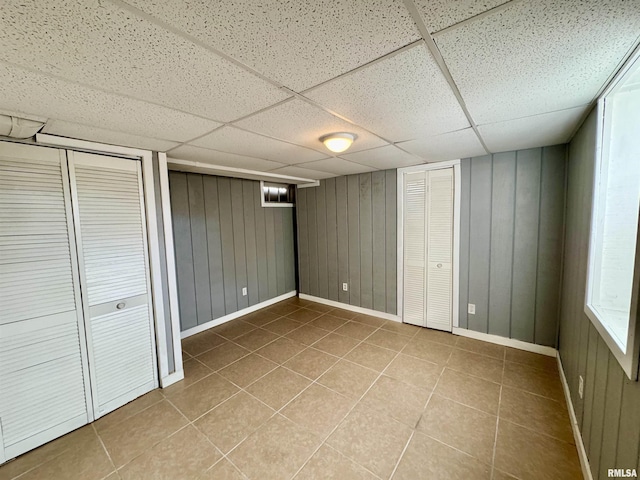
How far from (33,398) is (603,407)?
3.51 metres

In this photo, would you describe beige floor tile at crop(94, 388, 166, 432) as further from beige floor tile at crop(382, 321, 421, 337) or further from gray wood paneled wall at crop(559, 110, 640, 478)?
gray wood paneled wall at crop(559, 110, 640, 478)

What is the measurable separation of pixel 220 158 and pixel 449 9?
2.44 m

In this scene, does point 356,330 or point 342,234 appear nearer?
point 356,330

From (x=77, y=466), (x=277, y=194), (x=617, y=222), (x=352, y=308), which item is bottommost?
(x=77, y=466)

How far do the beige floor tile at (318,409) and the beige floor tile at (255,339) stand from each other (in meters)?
1.09

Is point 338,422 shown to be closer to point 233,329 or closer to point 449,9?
point 233,329

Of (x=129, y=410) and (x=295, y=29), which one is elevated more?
(x=295, y=29)

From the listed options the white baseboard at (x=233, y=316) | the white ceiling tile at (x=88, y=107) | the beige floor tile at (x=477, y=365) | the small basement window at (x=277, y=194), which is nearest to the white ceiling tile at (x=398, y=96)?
the white ceiling tile at (x=88, y=107)

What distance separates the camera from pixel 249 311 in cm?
427

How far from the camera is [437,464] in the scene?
1.57m

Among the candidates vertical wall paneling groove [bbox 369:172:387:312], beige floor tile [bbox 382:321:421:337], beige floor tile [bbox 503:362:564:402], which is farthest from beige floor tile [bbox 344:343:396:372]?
beige floor tile [bbox 503:362:564:402]

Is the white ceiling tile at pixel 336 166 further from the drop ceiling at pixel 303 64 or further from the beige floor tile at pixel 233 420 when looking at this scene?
the beige floor tile at pixel 233 420

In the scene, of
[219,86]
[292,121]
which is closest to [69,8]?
[219,86]

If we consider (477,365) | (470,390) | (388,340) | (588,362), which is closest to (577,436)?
(588,362)
